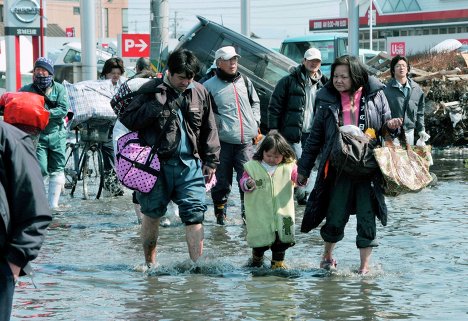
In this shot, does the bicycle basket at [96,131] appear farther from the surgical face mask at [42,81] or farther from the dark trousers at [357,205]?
the dark trousers at [357,205]

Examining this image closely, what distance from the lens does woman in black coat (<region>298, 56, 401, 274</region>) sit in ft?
26.1

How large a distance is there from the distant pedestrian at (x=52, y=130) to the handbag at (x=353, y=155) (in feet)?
16.3

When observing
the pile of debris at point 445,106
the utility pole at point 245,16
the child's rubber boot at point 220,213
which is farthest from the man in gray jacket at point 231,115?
the utility pole at point 245,16

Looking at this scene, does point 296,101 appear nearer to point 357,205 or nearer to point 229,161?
point 229,161

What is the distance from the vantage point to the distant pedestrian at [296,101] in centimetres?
1145

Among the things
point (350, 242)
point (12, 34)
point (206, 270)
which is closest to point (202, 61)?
point (12, 34)

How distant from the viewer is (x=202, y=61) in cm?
1736

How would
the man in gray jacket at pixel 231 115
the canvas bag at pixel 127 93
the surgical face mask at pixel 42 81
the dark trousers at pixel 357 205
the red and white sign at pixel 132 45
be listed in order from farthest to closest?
the red and white sign at pixel 132 45
the surgical face mask at pixel 42 81
the man in gray jacket at pixel 231 115
the canvas bag at pixel 127 93
the dark trousers at pixel 357 205

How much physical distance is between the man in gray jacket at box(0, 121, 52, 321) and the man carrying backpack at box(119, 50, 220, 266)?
378 cm

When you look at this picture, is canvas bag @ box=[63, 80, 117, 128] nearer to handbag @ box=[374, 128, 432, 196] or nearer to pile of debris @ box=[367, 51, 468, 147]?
handbag @ box=[374, 128, 432, 196]

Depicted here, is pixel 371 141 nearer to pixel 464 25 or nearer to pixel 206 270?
pixel 206 270

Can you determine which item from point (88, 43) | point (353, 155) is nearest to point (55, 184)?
point (353, 155)

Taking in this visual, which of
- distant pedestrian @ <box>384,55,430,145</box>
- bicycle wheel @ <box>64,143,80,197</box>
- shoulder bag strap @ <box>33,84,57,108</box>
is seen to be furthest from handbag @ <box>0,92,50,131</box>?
distant pedestrian @ <box>384,55,430,145</box>

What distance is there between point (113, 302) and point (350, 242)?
3.35m
